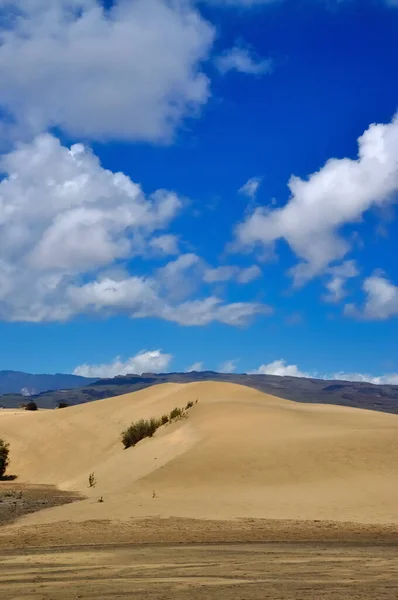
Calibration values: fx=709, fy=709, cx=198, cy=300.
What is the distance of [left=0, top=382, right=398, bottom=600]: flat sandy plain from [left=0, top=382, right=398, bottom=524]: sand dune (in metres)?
0.07

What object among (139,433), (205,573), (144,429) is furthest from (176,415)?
(205,573)

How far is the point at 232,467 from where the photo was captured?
25.9m

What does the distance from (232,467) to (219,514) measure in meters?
6.08

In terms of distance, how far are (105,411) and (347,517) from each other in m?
30.9

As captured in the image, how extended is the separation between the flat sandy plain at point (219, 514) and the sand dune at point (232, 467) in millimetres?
72

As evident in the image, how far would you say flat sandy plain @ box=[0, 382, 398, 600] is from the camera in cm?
1072

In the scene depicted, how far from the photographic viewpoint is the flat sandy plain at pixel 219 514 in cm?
1072

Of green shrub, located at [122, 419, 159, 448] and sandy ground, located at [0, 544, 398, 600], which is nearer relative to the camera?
sandy ground, located at [0, 544, 398, 600]

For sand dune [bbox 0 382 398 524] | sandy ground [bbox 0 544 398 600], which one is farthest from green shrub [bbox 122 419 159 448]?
sandy ground [bbox 0 544 398 600]

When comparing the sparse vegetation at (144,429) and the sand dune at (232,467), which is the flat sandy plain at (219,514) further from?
the sparse vegetation at (144,429)

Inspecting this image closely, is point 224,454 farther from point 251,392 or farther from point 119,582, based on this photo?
point 251,392

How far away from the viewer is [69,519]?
19.3 m

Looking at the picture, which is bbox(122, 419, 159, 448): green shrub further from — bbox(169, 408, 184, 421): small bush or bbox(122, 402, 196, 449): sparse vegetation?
bbox(169, 408, 184, 421): small bush

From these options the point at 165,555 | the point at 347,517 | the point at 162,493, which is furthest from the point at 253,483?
the point at 165,555
